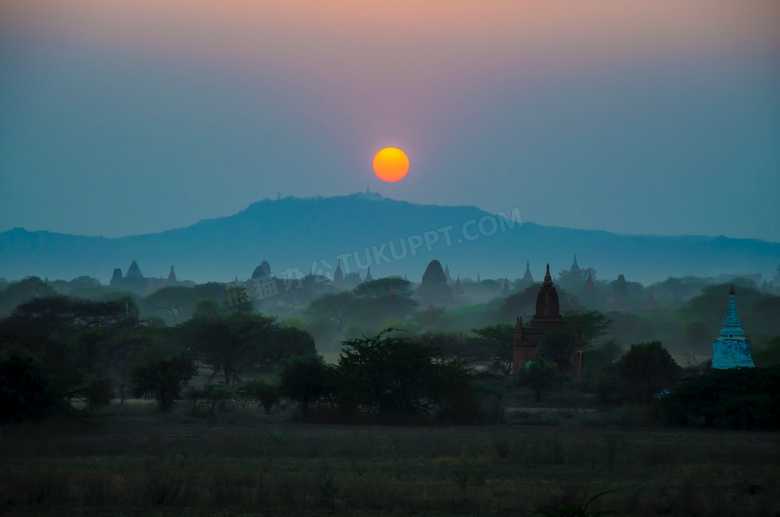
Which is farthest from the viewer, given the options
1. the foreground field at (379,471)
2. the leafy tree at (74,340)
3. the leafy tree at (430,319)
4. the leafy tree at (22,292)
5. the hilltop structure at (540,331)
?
the leafy tree at (22,292)

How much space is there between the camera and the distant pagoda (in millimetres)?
40656

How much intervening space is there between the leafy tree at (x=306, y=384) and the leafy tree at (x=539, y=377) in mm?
11059

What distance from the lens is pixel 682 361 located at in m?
75.5

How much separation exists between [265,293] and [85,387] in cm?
14955

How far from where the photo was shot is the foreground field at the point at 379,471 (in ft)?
52.6

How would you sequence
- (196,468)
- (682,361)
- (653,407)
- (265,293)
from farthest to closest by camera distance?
(265,293) → (682,361) → (653,407) → (196,468)

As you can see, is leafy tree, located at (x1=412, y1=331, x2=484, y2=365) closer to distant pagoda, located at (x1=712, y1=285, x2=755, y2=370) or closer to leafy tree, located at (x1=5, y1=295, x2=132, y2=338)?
distant pagoda, located at (x1=712, y1=285, x2=755, y2=370)

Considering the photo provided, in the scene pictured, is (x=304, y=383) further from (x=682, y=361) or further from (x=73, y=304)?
(x=682, y=361)

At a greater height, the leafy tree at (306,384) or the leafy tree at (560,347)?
the leafy tree at (560,347)

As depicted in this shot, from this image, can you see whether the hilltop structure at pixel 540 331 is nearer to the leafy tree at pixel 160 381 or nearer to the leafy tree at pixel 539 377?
the leafy tree at pixel 539 377

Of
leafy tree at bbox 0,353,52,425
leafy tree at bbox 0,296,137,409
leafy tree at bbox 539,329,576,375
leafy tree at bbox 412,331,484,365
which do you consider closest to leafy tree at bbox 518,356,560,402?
leafy tree at bbox 539,329,576,375

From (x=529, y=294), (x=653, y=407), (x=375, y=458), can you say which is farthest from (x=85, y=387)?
(x=529, y=294)

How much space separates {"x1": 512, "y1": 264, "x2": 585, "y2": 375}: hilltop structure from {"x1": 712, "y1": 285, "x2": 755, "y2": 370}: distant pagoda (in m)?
7.32

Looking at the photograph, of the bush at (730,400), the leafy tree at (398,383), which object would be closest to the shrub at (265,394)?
the leafy tree at (398,383)
